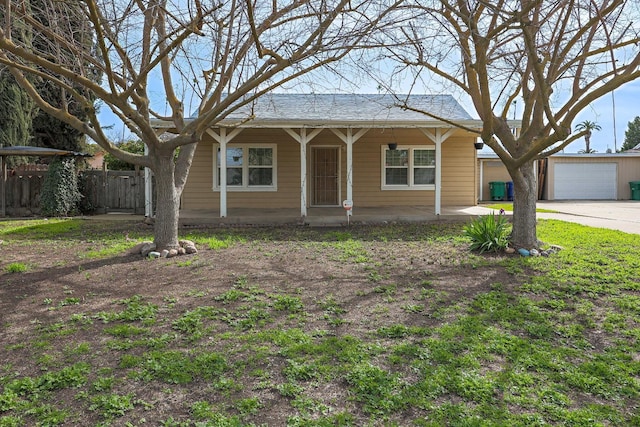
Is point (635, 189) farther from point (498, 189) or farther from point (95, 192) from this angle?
point (95, 192)

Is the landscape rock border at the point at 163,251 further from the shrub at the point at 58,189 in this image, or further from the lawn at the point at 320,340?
the shrub at the point at 58,189

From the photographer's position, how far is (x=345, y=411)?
2.74 metres

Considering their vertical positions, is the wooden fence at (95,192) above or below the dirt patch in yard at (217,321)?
above

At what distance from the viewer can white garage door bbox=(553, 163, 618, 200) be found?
898 inches

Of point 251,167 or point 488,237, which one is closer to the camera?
point 488,237

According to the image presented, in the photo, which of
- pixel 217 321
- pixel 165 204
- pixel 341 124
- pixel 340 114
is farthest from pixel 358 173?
pixel 217 321

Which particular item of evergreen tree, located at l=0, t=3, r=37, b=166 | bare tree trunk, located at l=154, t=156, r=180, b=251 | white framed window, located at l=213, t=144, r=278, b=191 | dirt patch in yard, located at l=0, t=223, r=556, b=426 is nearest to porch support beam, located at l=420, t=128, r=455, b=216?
dirt patch in yard, located at l=0, t=223, r=556, b=426

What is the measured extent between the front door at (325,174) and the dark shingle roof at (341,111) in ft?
4.41

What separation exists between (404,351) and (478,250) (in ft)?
14.1

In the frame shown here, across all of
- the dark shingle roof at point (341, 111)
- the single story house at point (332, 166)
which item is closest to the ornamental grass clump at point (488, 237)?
the dark shingle roof at point (341, 111)

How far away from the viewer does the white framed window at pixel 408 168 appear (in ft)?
43.6

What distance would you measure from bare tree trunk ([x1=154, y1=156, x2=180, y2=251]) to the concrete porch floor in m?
3.52

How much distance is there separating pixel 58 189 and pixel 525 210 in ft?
39.4

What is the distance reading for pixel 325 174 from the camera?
1359 cm
